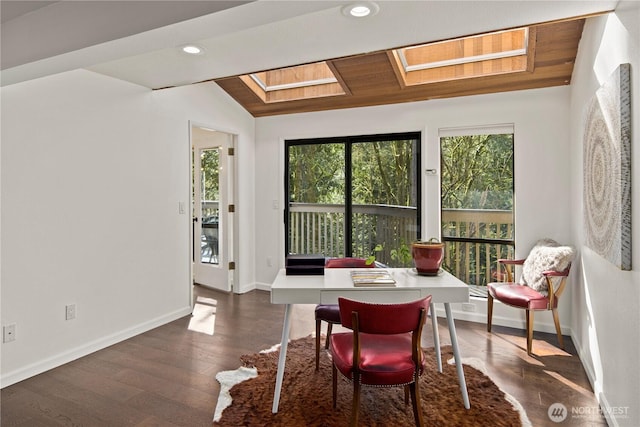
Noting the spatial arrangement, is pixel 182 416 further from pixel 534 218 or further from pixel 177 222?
pixel 534 218

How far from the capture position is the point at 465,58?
11.1ft

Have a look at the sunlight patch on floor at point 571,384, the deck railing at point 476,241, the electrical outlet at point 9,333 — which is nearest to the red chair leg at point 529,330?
the sunlight patch on floor at point 571,384

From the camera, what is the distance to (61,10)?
203 cm

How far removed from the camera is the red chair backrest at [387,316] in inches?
65.9

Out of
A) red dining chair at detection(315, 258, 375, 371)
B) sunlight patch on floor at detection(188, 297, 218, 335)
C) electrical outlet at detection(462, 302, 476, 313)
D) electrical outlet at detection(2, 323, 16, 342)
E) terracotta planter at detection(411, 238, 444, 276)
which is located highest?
terracotta planter at detection(411, 238, 444, 276)

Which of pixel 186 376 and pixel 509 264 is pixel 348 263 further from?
pixel 509 264

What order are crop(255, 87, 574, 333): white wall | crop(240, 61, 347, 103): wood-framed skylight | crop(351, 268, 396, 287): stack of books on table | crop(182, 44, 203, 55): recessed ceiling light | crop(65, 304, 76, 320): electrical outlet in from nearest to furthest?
crop(351, 268, 396, 287): stack of books on table
crop(182, 44, 203, 55): recessed ceiling light
crop(65, 304, 76, 320): electrical outlet
crop(255, 87, 574, 333): white wall
crop(240, 61, 347, 103): wood-framed skylight

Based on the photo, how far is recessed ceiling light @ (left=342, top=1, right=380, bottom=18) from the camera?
6.54ft

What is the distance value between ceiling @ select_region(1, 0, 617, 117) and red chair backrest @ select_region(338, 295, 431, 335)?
1.34 m

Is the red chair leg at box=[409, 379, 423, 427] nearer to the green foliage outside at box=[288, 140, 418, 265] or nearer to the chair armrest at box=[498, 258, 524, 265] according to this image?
the chair armrest at box=[498, 258, 524, 265]

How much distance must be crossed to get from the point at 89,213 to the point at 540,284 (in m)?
3.76

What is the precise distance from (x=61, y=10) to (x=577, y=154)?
3658 millimetres

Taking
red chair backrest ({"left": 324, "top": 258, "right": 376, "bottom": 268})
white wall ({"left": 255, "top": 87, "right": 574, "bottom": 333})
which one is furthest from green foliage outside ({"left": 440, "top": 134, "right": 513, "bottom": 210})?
red chair backrest ({"left": 324, "top": 258, "right": 376, "bottom": 268})

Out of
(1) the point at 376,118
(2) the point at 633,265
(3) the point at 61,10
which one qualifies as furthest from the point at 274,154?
(2) the point at 633,265
